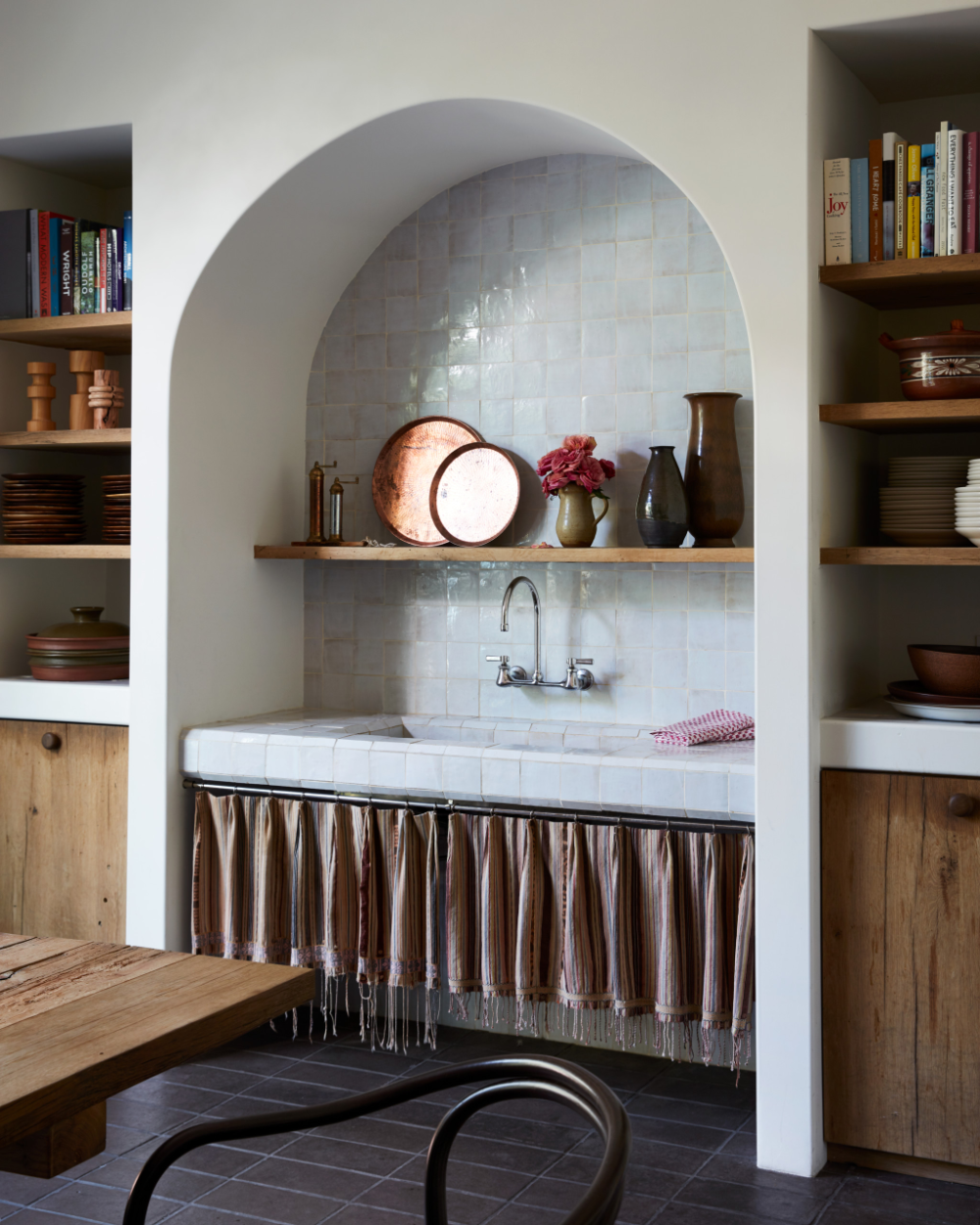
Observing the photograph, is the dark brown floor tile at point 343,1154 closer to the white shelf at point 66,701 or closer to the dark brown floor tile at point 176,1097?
the dark brown floor tile at point 176,1097

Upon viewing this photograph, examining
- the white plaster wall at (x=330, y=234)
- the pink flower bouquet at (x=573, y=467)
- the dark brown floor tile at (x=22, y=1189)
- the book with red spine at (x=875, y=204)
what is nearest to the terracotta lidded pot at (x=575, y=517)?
the pink flower bouquet at (x=573, y=467)

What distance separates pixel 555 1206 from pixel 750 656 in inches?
60.6

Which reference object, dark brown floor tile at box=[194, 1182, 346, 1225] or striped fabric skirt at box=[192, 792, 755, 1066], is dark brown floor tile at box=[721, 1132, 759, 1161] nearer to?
striped fabric skirt at box=[192, 792, 755, 1066]

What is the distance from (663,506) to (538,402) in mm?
639

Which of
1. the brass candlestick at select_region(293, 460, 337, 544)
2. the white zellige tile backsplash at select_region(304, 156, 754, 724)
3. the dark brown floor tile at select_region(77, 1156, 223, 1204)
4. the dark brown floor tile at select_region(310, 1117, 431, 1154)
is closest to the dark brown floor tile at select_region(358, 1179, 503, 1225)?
the dark brown floor tile at select_region(310, 1117, 431, 1154)

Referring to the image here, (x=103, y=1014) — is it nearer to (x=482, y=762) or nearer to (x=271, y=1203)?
(x=271, y=1203)

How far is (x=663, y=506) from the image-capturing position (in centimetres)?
331

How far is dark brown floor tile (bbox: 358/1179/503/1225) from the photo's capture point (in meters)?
2.58

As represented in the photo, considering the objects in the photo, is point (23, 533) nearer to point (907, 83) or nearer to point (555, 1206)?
point (555, 1206)

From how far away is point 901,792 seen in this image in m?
2.75

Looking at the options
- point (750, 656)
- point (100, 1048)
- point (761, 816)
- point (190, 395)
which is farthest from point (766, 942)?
point (190, 395)

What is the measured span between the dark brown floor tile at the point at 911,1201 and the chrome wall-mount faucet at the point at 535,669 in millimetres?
1486

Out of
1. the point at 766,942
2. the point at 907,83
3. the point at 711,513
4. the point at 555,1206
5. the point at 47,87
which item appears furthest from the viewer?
the point at 47,87

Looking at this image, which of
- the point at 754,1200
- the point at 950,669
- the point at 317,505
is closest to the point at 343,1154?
the point at 754,1200
